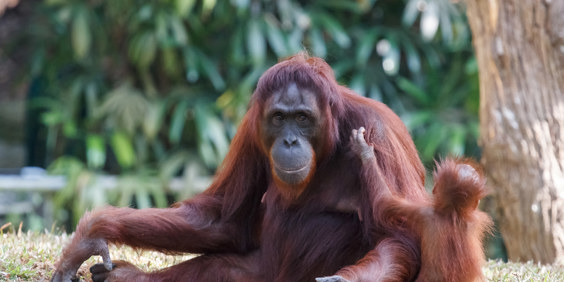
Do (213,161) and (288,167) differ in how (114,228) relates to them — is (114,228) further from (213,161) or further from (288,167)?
(213,161)

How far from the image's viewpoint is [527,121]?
543 cm

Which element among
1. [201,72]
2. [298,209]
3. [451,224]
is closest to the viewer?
[451,224]

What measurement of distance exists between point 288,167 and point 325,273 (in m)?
0.55

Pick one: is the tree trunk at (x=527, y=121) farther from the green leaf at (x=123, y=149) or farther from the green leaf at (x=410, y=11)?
the green leaf at (x=123, y=149)

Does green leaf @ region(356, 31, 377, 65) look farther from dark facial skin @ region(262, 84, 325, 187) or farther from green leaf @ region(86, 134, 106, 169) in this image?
dark facial skin @ region(262, 84, 325, 187)

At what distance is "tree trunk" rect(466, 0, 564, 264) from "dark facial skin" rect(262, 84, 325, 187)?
229 centimetres

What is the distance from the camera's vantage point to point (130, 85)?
9.69m

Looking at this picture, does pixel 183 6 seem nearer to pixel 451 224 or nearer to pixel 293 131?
pixel 293 131

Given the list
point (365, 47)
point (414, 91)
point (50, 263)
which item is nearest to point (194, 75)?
point (365, 47)

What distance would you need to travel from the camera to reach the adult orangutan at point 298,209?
3.45 metres

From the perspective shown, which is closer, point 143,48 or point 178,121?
point 178,121

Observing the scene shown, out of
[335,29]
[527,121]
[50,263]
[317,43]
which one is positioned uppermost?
[335,29]

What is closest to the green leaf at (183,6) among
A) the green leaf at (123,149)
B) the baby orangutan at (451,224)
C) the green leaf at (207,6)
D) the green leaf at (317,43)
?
the green leaf at (207,6)

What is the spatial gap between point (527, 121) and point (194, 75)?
16.2 feet
